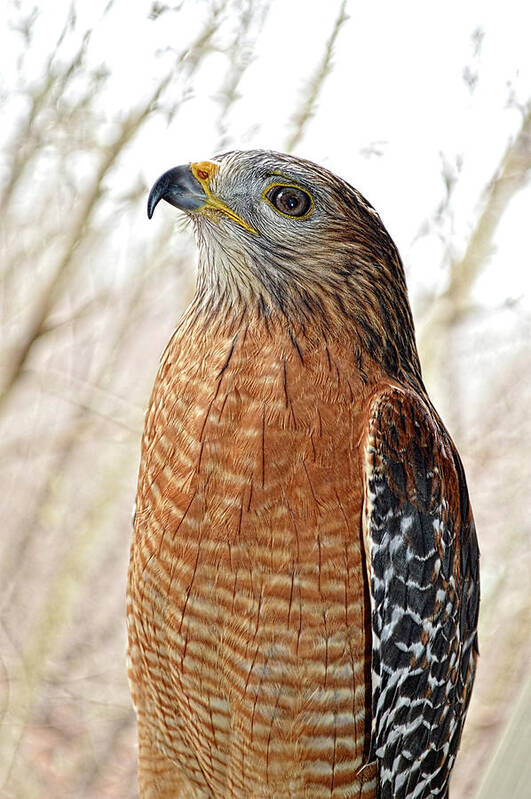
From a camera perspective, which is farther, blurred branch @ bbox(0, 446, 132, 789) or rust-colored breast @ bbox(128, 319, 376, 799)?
blurred branch @ bbox(0, 446, 132, 789)

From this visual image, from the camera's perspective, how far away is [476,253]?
267 cm

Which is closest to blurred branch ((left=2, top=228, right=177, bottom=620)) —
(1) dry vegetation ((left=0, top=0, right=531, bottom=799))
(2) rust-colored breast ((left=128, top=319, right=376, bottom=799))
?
(1) dry vegetation ((left=0, top=0, right=531, bottom=799))

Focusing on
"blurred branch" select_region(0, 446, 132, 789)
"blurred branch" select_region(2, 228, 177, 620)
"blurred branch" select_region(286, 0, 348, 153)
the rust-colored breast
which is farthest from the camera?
"blurred branch" select_region(0, 446, 132, 789)

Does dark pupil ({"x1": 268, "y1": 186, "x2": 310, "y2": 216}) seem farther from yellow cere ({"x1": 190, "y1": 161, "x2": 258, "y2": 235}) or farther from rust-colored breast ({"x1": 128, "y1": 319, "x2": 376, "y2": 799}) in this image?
rust-colored breast ({"x1": 128, "y1": 319, "x2": 376, "y2": 799})

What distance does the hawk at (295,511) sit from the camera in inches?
48.7

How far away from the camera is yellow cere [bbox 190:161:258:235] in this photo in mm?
1310

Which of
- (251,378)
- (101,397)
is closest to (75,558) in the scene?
(101,397)

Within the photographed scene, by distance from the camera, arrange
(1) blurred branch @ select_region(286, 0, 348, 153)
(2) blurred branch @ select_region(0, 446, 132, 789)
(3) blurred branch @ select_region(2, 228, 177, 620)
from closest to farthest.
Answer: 1. (1) blurred branch @ select_region(286, 0, 348, 153)
2. (3) blurred branch @ select_region(2, 228, 177, 620)
3. (2) blurred branch @ select_region(0, 446, 132, 789)

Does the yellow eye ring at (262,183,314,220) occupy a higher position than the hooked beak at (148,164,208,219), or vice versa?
the yellow eye ring at (262,183,314,220)

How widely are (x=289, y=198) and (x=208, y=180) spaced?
13cm

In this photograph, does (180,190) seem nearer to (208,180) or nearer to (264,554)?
(208,180)

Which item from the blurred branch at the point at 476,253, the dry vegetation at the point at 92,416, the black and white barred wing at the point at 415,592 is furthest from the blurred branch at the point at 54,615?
the black and white barred wing at the point at 415,592

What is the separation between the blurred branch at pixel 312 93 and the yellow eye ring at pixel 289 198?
1.31 m

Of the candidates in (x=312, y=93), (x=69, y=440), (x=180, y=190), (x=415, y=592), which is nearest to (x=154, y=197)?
(x=180, y=190)
